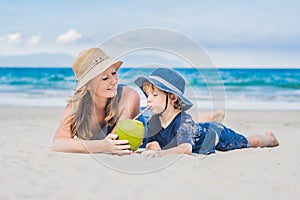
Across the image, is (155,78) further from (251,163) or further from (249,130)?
(249,130)

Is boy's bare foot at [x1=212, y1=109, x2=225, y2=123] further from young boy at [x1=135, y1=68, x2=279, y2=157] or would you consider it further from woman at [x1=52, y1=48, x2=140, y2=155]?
woman at [x1=52, y1=48, x2=140, y2=155]

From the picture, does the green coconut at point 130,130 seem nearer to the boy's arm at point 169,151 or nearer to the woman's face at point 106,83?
the boy's arm at point 169,151

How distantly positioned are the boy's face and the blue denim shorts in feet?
1.54

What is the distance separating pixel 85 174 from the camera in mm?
3865

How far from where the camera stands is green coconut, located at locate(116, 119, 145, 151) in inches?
161

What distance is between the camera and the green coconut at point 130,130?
13.4ft

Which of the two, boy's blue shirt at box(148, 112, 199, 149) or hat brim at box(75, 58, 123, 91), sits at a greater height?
hat brim at box(75, 58, 123, 91)

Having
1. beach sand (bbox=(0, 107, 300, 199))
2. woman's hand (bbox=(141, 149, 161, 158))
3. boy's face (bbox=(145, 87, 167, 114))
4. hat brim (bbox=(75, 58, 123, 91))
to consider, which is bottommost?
beach sand (bbox=(0, 107, 300, 199))

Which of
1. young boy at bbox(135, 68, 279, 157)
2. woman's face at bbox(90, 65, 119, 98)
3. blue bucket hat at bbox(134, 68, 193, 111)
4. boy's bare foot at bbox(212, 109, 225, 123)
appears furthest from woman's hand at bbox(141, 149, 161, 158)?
boy's bare foot at bbox(212, 109, 225, 123)

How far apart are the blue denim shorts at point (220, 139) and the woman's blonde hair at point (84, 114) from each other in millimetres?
813

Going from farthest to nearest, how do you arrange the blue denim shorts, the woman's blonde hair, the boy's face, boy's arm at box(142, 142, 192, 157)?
the blue denim shorts < the woman's blonde hair < the boy's face < boy's arm at box(142, 142, 192, 157)

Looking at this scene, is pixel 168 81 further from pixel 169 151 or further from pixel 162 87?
pixel 169 151

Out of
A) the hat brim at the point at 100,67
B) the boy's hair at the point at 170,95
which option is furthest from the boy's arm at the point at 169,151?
the hat brim at the point at 100,67

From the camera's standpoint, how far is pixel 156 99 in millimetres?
4328
